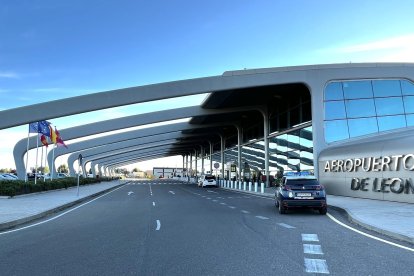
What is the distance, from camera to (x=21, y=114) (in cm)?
3122

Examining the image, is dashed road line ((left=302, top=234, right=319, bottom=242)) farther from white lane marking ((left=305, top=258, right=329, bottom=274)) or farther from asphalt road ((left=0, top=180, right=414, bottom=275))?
white lane marking ((left=305, top=258, right=329, bottom=274))

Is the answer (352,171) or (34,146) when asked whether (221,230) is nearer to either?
(352,171)

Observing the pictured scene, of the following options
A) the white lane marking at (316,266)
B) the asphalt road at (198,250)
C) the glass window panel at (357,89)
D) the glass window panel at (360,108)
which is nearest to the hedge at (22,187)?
the asphalt road at (198,250)

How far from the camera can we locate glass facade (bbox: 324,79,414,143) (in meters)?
32.8

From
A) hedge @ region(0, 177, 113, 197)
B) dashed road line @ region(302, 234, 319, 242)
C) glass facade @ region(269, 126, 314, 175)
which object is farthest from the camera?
glass facade @ region(269, 126, 314, 175)

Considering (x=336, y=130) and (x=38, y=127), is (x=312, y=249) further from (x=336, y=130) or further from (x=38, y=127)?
(x=38, y=127)

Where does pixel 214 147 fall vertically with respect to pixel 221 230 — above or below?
above

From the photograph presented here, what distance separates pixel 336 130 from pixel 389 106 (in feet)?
15.8

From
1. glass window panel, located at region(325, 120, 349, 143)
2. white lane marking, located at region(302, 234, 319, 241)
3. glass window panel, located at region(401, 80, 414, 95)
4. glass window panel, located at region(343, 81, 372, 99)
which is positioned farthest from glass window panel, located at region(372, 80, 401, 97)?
white lane marking, located at region(302, 234, 319, 241)

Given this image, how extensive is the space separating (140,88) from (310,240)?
24.9m

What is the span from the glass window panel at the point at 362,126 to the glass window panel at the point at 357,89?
1.92 meters

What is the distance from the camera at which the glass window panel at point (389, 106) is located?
33.3 m

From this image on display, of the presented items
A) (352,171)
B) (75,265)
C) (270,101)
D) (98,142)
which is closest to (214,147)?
(98,142)

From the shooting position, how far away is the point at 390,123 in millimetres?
33156
